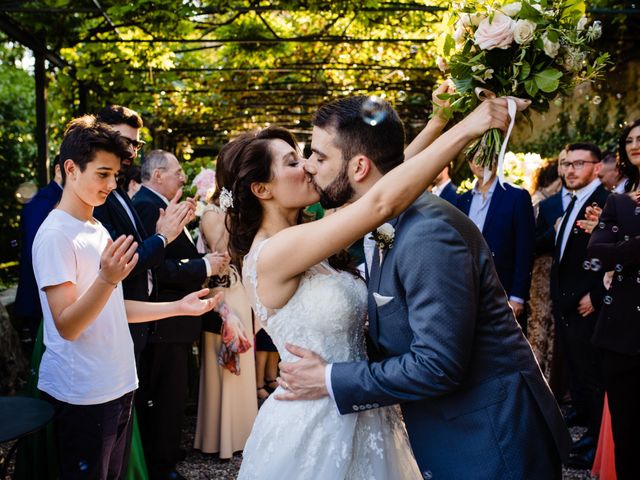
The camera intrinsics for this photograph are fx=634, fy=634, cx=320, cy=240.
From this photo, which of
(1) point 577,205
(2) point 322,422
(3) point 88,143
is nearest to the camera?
(2) point 322,422

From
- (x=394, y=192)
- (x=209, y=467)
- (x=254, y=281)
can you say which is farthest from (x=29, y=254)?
(x=394, y=192)

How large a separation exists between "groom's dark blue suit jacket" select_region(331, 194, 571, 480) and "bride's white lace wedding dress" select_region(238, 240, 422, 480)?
0.94 ft

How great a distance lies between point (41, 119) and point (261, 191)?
4.44 metres

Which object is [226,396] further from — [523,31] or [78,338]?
[523,31]

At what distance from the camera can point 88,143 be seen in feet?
8.88

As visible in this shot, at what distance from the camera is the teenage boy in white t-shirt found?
7.98 ft

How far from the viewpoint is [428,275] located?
1.77 m

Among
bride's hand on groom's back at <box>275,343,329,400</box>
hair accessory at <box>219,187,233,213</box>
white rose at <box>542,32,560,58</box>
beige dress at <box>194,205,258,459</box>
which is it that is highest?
white rose at <box>542,32,560,58</box>

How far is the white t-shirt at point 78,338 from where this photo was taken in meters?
2.49

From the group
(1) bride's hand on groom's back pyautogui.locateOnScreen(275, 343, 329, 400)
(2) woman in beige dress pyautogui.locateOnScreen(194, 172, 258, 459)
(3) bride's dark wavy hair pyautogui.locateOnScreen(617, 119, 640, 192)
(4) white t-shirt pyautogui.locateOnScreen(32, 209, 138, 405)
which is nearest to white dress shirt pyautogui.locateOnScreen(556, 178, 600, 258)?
(3) bride's dark wavy hair pyautogui.locateOnScreen(617, 119, 640, 192)

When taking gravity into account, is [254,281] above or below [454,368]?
above

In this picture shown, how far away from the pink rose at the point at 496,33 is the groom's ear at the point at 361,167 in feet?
1.61

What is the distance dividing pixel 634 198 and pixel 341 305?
7.23ft

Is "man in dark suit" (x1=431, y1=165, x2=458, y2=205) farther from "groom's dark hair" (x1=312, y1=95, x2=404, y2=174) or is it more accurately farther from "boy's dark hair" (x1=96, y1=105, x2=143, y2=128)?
"groom's dark hair" (x1=312, y1=95, x2=404, y2=174)
